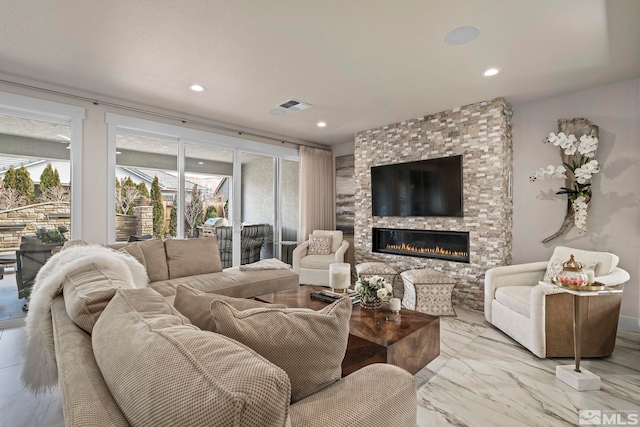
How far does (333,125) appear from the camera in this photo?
473cm

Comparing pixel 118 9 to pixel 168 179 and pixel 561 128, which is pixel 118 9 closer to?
pixel 168 179

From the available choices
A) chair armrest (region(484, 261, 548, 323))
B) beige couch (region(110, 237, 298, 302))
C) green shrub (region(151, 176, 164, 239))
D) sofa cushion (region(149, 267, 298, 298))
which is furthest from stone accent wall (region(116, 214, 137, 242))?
chair armrest (region(484, 261, 548, 323))

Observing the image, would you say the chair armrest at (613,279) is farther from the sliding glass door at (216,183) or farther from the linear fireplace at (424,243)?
the sliding glass door at (216,183)

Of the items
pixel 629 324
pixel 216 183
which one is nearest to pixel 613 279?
pixel 629 324

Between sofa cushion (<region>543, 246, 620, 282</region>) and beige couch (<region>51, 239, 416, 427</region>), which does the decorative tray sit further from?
beige couch (<region>51, 239, 416, 427</region>)

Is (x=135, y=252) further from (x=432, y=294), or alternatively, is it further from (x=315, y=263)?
(x=432, y=294)

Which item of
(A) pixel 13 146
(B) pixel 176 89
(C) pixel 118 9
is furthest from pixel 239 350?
(A) pixel 13 146

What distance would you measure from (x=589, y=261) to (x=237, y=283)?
125 inches

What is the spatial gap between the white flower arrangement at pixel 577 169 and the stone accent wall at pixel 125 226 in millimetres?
4823

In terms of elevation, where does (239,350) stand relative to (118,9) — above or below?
below

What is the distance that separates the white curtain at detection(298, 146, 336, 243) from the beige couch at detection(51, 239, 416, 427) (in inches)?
180

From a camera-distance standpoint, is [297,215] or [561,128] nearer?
[561,128]

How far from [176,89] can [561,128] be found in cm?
422

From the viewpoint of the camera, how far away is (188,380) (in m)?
0.51
